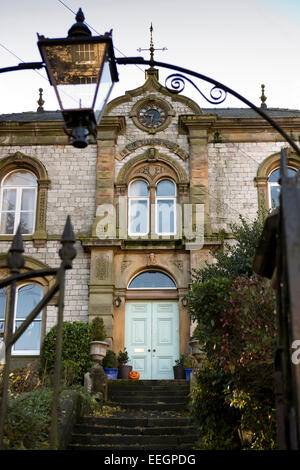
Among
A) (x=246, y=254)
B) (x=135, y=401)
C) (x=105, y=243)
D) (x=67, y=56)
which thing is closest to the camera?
(x=67, y=56)

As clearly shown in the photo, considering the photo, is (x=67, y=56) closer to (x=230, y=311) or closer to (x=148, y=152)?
(x=230, y=311)

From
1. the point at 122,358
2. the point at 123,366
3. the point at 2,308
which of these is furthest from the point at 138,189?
the point at 123,366

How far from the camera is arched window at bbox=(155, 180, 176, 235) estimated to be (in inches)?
661

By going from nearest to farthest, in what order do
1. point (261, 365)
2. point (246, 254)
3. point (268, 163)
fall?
point (261, 365) → point (246, 254) → point (268, 163)

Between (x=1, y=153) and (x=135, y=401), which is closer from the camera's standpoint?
(x=135, y=401)

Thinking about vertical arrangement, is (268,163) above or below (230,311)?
above

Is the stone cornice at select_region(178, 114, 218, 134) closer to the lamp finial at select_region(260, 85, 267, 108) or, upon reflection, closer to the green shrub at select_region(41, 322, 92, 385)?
the lamp finial at select_region(260, 85, 267, 108)

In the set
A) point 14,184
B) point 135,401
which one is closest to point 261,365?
point 135,401

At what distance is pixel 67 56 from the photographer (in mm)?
5070

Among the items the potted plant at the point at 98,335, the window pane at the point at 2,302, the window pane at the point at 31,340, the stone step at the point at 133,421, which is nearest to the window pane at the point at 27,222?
the window pane at the point at 2,302

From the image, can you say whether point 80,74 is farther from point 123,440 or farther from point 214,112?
point 214,112

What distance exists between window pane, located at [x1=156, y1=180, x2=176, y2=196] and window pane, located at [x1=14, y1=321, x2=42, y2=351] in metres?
5.21

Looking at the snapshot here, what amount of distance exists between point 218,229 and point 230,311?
9162 mm

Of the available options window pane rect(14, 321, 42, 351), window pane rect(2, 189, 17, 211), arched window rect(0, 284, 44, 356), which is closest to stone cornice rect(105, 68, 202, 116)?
window pane rect(2, 189, 17, 211)
